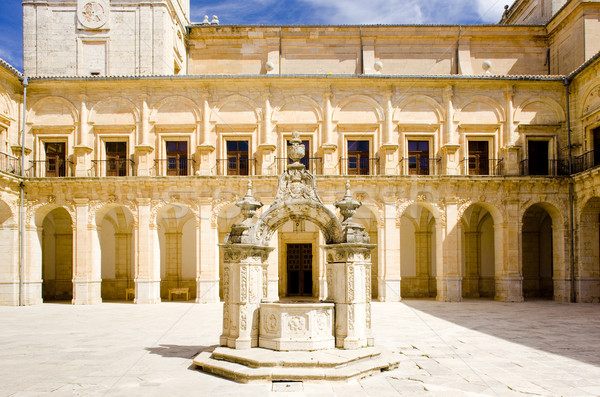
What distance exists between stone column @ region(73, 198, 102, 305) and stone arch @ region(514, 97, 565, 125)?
748 inches

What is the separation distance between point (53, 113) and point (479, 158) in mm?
18829

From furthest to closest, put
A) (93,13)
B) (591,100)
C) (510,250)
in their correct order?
(93,13) → (510,250) → (591,100)

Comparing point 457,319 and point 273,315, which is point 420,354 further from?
point 457,319

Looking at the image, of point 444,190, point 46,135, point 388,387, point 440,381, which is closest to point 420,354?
point 440,381

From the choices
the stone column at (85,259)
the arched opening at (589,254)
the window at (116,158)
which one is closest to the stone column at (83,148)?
the window at (116,158)

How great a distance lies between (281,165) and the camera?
22.5m

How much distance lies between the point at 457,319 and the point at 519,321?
175 cm

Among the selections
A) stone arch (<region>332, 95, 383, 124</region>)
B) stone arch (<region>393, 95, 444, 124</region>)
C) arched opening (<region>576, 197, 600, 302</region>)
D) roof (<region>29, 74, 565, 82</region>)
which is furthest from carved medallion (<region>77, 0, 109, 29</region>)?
arched opening (<region>576, 197, 600, 302</region>)

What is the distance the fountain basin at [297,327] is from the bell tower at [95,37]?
1745 cm

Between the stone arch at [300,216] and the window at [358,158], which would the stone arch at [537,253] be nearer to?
the window at [358,158]

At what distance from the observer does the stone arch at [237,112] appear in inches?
897

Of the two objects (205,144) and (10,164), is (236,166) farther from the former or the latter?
(10,164)

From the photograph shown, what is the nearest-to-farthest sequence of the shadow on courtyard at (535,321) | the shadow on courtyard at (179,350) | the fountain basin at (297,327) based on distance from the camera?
the fountain basin at (297,327)
the shadow on courtyard at (179,350)
the shadow on courtyard at (535,321)

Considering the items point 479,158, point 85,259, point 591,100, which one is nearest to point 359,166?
point 479,158
